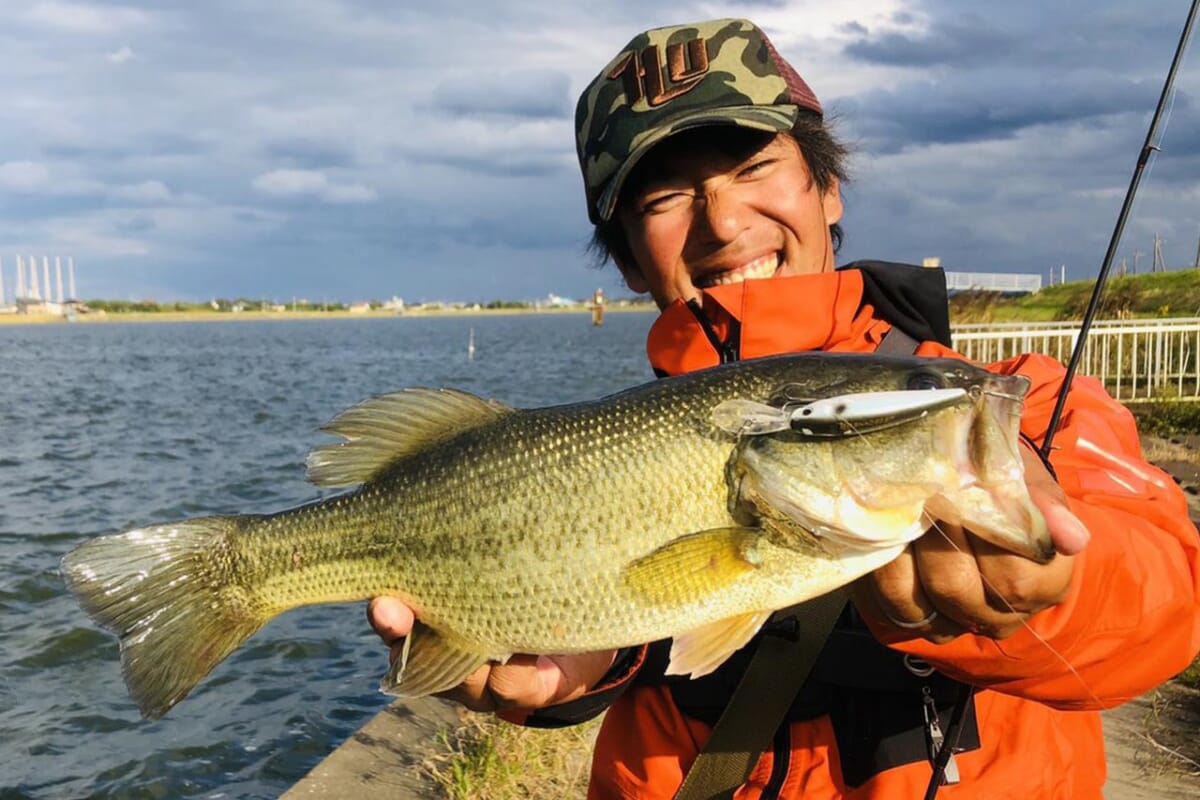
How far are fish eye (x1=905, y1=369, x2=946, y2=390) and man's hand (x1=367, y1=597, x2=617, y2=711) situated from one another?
1372 mm

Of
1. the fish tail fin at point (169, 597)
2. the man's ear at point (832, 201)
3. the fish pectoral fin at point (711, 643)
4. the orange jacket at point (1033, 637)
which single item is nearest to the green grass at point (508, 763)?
the orange jacket at point (1033, 637)

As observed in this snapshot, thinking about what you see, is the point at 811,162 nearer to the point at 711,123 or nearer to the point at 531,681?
the point at 711,123

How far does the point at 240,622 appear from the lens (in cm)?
287

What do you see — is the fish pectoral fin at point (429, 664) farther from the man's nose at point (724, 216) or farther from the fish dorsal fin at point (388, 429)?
the man's nose at point (724, 216)

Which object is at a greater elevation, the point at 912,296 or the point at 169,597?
the point at 912,296

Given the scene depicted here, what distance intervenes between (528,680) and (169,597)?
120 cm

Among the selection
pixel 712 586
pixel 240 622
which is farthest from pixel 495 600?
pixel 240 622

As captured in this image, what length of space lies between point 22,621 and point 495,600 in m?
9.94

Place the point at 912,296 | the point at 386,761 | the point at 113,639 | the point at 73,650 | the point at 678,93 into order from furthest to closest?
the point at 113,639
the point at 73,650
the point at 386,761
the point at 678,93
the point at 912,296

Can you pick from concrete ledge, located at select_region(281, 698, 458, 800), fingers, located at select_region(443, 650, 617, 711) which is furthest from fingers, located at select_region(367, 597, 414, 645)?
concrete ledge, located at select_region(281, 698, 458, 800)

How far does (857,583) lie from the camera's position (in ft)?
7.09

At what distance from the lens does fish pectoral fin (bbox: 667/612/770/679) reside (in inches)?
87.7

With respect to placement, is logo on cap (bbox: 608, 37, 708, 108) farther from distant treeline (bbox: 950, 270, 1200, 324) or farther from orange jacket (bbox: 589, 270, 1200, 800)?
distant treeline (bbox: 950, 270, 1200, 324)

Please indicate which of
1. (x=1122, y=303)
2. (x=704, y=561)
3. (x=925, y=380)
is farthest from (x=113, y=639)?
(x=1122, y=303)
